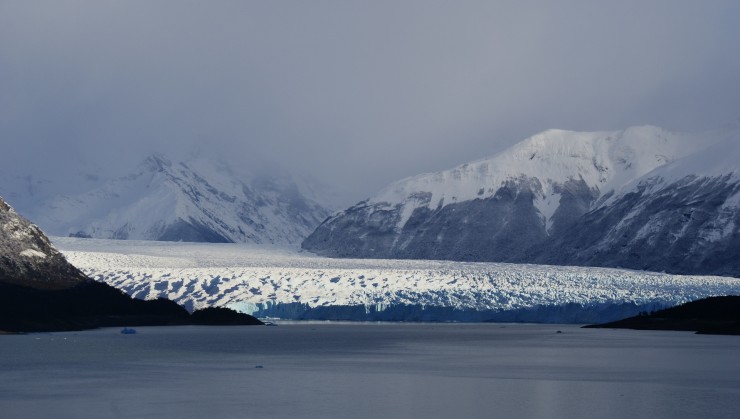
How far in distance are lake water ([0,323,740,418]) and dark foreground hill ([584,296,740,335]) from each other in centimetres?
1188

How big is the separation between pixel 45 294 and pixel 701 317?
4392cm

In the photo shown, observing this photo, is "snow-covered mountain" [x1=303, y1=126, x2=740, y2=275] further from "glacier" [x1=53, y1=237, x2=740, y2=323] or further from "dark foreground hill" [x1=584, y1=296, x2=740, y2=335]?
"dark foreground hill" [x1=584, y1=296, x2=740, y2=335]

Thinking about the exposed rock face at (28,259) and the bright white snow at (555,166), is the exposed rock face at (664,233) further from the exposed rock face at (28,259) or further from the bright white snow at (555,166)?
the exposed rock face at (28,259)

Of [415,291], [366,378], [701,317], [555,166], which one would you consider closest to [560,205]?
[555,166]

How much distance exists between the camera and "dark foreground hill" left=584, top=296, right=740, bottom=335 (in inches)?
3054

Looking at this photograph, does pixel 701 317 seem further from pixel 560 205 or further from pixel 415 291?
pixel 560 205

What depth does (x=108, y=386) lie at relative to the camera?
120 feet

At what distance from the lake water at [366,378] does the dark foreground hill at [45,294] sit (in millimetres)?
5596

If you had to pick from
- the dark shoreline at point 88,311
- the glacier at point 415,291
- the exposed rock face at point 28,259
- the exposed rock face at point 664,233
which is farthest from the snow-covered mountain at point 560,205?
the exposed rock face at point 28,259

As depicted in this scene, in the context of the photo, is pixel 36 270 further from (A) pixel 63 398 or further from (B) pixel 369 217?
(B) pixel 369 217

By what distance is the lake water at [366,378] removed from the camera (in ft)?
102

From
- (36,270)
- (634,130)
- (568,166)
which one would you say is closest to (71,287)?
(36,270)

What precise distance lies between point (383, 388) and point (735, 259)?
301 ft

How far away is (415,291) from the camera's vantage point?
8238 cm
